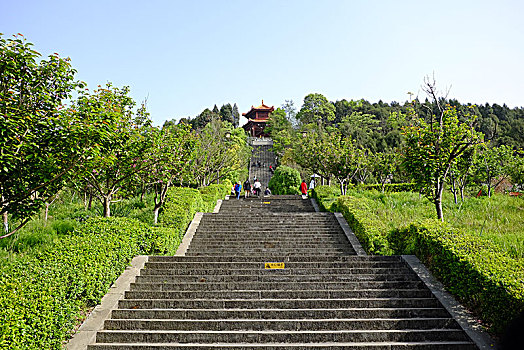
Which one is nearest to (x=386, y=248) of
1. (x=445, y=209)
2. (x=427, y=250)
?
(x=427, y=250)

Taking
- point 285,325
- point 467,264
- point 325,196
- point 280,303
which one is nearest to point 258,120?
point 325,196

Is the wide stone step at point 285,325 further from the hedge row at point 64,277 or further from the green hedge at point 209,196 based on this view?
the green hedge at point 209,196

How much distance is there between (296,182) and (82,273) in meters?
24.8

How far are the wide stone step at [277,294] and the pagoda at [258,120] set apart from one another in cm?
6406

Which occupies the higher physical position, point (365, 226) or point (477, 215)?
point (477, 215)

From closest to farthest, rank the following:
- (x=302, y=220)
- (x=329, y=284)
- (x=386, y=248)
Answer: (x=329, y=284), (x=386, y=248), (x=302, y=220)

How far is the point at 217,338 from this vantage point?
A: 20.3ft

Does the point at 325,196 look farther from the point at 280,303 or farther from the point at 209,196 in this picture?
the point at 280,303

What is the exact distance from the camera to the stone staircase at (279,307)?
6180mm

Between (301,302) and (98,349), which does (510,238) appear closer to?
(301,302)

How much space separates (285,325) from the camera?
21.3 ft

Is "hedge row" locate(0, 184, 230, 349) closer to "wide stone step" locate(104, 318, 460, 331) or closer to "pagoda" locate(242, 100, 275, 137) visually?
"wide stone step" locate(104, 318, 460, 331)

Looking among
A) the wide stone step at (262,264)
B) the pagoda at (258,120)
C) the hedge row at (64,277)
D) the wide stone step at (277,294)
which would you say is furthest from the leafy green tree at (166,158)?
the pagoda at (258,120)

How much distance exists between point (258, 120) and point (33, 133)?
66046 millimetres
